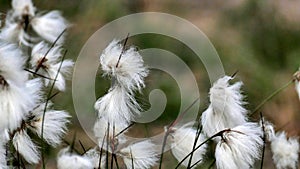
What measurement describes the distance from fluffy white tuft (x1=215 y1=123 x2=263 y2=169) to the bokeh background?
146cm

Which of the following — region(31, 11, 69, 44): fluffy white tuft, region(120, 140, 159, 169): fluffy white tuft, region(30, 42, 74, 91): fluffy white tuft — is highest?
region(31, 11, 69, 44): fluffy white tuft

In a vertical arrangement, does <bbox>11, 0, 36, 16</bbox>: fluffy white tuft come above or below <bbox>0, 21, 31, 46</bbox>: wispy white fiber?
above

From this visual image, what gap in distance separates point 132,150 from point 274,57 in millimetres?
2154

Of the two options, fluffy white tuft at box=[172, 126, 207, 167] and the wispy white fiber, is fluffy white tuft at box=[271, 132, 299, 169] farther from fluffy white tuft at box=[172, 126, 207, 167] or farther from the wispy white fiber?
the wispy white fiber

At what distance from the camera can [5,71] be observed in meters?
1.10

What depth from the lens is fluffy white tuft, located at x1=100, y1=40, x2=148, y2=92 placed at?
4.12 feet

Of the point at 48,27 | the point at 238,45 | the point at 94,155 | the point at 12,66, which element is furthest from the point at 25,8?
the point at 238,45

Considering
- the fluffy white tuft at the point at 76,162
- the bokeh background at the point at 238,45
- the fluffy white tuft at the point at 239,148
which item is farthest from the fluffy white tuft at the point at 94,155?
the bokeh background at the point at 238,45

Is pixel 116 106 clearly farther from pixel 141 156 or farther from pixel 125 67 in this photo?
pixel 141 156

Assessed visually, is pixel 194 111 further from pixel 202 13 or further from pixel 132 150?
pixel 202 13

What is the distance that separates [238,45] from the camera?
3494mm

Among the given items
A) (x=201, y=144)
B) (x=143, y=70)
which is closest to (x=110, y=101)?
(x=143, y=70)

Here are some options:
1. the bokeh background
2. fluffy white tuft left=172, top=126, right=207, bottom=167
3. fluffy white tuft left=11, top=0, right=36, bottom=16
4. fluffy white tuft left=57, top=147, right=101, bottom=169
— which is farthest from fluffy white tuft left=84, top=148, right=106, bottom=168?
the bokeh background

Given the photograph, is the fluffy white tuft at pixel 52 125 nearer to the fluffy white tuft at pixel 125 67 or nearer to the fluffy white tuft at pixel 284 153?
the fluffy white tuft at pixel 125 67
